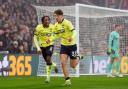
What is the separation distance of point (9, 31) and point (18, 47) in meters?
1.12

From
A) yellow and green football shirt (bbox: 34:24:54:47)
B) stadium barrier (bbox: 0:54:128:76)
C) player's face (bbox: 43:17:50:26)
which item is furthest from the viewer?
stadium barrier (bbox: 0:54:128:76)

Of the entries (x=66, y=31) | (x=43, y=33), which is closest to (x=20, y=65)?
(x=43, y=33)

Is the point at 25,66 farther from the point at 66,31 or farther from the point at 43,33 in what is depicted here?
the point at 66,31

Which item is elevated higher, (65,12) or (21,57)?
(65,12)

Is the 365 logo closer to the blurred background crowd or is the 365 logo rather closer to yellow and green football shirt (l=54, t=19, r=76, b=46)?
the blurred background crowd

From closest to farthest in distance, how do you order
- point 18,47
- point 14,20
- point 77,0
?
1. point 18,47
2. point 14,20
3. point 77,0

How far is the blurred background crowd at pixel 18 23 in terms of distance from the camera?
78.8 ft

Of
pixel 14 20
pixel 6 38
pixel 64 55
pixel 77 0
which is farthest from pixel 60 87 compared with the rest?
pixel 77 0

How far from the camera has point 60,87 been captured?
13.1 meters

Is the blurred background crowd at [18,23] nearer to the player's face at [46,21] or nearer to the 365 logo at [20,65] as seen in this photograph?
the 365 logo at [20,65]

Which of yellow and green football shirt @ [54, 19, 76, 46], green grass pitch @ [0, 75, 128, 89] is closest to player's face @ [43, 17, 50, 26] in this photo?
yellow and green football shirt @ [54, 19, 76, 46]

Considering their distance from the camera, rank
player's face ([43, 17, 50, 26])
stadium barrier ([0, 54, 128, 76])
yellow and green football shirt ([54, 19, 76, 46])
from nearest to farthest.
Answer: yellow and green football shirt ([54, 19, 76, 46]) → player's face ([43, 17, 50, 26]) → stadium barrier ([0, 54, 128, 76])

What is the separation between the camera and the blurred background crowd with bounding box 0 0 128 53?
24.0 metres

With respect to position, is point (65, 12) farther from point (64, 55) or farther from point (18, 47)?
point (64, 55)
